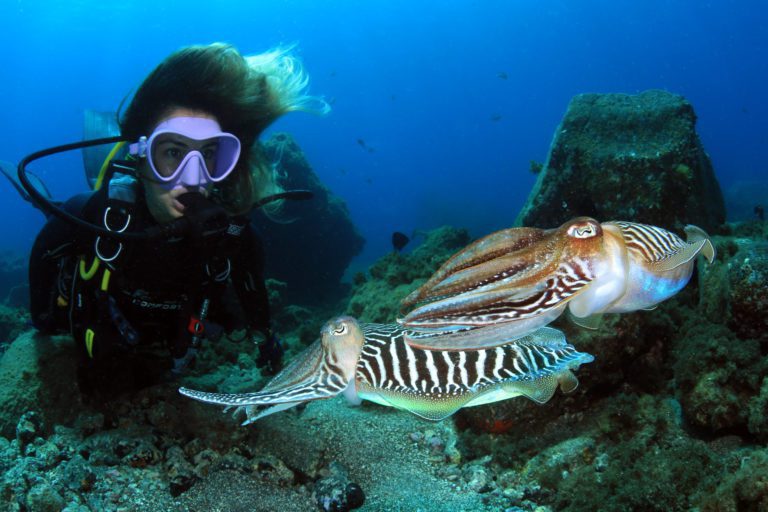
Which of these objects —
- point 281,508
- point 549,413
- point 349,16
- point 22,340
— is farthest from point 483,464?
point 349,16

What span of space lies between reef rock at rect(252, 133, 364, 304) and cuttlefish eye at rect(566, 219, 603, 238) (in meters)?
14.4

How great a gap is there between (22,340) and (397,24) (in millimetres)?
116589

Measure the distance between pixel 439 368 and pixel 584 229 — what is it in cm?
75

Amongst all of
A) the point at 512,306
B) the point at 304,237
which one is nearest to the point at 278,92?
the point at 512,306

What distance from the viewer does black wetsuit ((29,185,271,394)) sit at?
412cm

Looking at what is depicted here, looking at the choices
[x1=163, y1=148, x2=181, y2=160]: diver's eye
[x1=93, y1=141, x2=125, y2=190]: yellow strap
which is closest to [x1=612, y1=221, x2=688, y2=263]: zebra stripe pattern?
[x1=163, y1=148, x2=181, y2=160]: diver's eye

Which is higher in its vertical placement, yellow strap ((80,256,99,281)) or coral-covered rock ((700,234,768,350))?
yellow strap ((80,256,99,281))

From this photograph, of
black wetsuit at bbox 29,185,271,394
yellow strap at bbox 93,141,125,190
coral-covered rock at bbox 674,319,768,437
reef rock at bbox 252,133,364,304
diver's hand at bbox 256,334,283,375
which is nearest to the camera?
coral-covered rock at bbox 674,319,768,437

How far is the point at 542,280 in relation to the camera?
143 cm

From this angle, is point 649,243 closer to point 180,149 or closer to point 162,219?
point 180,149

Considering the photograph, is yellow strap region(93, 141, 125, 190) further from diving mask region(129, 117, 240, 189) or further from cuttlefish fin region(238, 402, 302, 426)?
cuttlefish fin region(238, 402, 302, 426)

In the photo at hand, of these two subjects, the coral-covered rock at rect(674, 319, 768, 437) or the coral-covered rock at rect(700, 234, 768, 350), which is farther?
the coral-covered rock at rect(700, 234, 768, 350)

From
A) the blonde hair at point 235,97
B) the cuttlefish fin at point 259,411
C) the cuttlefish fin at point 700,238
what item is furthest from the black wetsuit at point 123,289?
the cuttlefish fin at point 700,238

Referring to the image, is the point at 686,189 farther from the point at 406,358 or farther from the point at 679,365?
the point at 406,358
